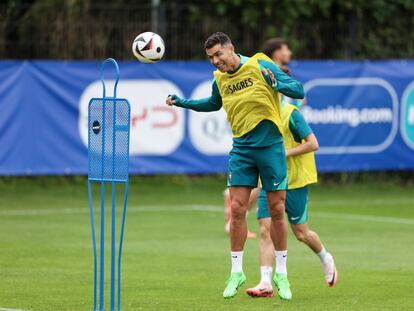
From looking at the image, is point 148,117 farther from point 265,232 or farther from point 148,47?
point 148,47

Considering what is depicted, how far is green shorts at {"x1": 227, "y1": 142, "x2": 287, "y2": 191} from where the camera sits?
10492mm

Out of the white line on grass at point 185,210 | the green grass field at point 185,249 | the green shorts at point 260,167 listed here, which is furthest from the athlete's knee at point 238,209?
the white line on grass at point 185,210

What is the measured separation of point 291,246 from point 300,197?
153 inches

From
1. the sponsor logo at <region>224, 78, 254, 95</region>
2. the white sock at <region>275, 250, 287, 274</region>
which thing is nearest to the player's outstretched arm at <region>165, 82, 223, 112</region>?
the sponsor logo at <region>224, 78, 254, 95</region>

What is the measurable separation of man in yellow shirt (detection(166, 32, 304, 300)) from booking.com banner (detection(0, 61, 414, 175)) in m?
9.49

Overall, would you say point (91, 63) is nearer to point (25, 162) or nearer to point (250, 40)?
point (25, 162)

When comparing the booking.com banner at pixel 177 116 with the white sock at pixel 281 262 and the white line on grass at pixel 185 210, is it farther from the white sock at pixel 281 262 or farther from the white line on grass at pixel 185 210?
the white sock at pixel 281 262

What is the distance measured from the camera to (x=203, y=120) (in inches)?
829

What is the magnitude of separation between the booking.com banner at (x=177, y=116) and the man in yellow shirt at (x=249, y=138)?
9.49m

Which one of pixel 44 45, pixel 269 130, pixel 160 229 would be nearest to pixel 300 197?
pixel 269 130

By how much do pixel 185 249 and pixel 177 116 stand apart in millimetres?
6355

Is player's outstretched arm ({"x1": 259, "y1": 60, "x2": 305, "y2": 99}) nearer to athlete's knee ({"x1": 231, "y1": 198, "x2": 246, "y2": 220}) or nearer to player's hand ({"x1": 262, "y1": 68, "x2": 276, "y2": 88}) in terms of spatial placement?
player's hand ({"x1": 262, "y1": 68, "x2": 276, "y2": 88})

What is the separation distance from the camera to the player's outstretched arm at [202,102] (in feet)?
35.4

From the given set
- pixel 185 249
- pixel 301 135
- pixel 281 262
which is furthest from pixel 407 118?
pixel 281 262
